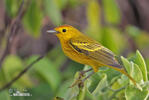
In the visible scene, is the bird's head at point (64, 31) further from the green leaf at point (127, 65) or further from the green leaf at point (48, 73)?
the green leaf at point (48, 73)

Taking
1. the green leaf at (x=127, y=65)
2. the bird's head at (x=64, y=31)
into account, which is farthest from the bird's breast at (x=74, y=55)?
the green leaf at (x=127, y=65)

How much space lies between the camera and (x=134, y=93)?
6.02ft

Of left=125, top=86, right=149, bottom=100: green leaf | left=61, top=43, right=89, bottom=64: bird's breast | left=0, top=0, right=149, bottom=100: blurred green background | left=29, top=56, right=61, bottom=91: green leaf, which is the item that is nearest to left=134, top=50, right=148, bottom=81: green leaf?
left=0, top=0, right=149, bottom=100: blurred green background

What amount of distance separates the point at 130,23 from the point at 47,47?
1587 mm

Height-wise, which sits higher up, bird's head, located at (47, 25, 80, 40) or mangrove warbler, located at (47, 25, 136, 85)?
bird's head, located at (47, 25, 80, 40)

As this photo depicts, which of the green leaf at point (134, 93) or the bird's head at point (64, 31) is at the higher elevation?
the bird's head at point (64, 31)

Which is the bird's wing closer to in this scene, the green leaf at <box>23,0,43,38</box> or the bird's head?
the bird's head

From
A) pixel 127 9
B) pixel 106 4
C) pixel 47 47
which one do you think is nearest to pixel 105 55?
pixel 106 4

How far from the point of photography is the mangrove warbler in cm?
209

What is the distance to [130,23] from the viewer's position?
580 cm

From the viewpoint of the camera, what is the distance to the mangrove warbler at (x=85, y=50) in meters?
2.09

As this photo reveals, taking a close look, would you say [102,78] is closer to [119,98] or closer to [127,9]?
[119,98]

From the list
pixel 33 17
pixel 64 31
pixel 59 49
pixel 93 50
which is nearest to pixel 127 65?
pixel 93 50

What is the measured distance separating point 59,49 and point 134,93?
8.84 ft
